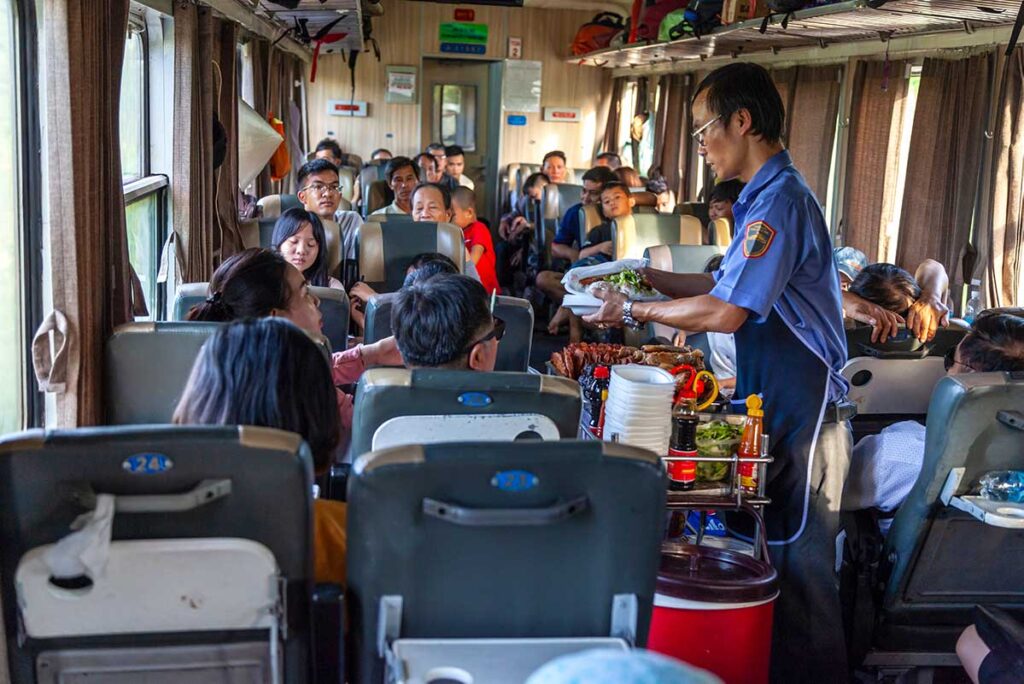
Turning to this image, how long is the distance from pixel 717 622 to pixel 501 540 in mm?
943

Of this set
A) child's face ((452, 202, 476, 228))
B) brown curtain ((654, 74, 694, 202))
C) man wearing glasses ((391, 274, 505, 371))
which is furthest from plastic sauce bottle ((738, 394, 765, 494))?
brown curtain ((654, 74, 694, 202))

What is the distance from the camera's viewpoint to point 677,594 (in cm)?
237

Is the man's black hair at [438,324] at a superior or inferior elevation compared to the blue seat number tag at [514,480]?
superior

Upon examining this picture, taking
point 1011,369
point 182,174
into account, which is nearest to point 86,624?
point 1011,369

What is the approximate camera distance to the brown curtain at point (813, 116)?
7.81 metres

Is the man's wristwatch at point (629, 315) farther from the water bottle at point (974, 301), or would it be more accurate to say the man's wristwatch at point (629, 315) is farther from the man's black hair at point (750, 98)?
the water bottle at point (974, 301)

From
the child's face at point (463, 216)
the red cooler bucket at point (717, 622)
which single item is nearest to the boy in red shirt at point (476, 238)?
the child's face at point (463, 216)

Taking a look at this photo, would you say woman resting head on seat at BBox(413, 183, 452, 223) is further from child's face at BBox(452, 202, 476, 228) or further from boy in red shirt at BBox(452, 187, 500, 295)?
child's face at BBox(452, 202, 476, 228)

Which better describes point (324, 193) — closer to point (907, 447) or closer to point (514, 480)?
point (907, 447)

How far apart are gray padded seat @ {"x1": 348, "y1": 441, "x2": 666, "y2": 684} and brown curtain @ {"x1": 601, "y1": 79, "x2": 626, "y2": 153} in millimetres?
11882

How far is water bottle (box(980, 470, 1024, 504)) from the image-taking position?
2.41m

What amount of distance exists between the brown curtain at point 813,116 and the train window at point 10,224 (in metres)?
6.12

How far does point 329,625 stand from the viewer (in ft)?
5.30

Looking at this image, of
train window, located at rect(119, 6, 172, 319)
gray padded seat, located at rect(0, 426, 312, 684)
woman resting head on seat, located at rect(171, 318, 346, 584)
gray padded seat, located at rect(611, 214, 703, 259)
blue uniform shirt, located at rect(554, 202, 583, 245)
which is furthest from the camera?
blue uniform shirt, located at rect(554, 202, 583, 245)
